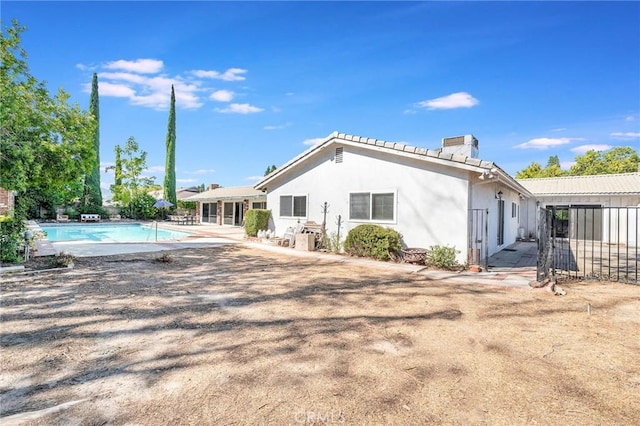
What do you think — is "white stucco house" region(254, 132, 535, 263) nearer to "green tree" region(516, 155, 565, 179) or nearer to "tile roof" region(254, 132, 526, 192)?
"tile roof" region(254, 132, 526, 192)

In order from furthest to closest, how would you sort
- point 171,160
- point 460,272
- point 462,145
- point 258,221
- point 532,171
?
point 532,171, point 171,160, point 258,221, point 462,145, point 460,272

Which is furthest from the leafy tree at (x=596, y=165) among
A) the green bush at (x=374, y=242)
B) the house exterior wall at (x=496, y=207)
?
the green bush at (x=374, y=242)

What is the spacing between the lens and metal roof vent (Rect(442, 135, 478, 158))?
1205cm

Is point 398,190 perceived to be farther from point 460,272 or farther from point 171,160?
point 171,160

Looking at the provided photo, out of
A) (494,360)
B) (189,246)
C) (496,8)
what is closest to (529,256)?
(496,8)

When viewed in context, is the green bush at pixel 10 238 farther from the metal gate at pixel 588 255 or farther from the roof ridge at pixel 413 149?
the metal gate at pixel 588 255

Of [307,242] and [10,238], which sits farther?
[307,242]

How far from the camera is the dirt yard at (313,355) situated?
2680 mm

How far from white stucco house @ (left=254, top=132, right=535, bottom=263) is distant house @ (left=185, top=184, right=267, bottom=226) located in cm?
1023

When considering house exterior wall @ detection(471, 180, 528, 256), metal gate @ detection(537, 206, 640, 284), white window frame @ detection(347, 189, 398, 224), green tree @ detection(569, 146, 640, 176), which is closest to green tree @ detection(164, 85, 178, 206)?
white window frame @ detection(347, 189, 398, 224)

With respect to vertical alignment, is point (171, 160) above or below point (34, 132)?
above

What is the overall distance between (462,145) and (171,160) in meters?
35.8

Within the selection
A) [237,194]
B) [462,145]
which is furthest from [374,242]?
[237,194]

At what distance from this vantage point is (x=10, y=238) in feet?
26.9
